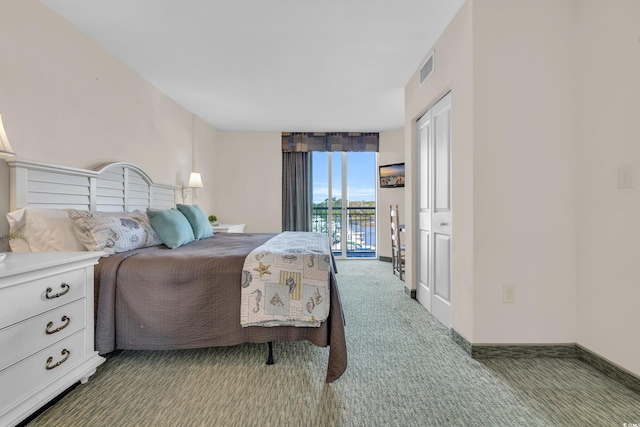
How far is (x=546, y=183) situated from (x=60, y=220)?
3.27 meters

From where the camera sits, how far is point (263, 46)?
2.65 m

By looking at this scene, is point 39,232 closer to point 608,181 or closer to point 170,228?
point 170,228

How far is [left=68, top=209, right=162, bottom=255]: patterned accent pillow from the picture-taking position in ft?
6.34

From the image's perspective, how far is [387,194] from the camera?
18.6 feet

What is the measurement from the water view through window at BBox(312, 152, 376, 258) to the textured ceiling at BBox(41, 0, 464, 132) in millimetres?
1785

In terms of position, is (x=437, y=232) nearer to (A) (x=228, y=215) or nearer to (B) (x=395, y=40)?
(B) (x=395, y=40)

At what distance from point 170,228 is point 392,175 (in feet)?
13.5

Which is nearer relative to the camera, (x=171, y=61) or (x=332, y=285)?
(x=332, y=285)

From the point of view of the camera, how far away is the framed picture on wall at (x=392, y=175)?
17.9 feet

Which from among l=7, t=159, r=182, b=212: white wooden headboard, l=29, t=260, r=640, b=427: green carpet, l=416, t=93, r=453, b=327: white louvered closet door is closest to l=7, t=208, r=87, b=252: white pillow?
l=7, t=159, r=182, b=212: white wooden headboard

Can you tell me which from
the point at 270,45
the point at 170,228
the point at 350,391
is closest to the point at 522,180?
the point at 350,391

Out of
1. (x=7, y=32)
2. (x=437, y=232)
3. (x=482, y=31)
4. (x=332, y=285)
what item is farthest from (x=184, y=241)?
(x=482, y=31)

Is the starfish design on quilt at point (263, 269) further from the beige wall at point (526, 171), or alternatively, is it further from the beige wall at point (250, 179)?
→ the beige wall at point (250, 179)

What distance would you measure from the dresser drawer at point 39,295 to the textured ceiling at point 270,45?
195 cm
